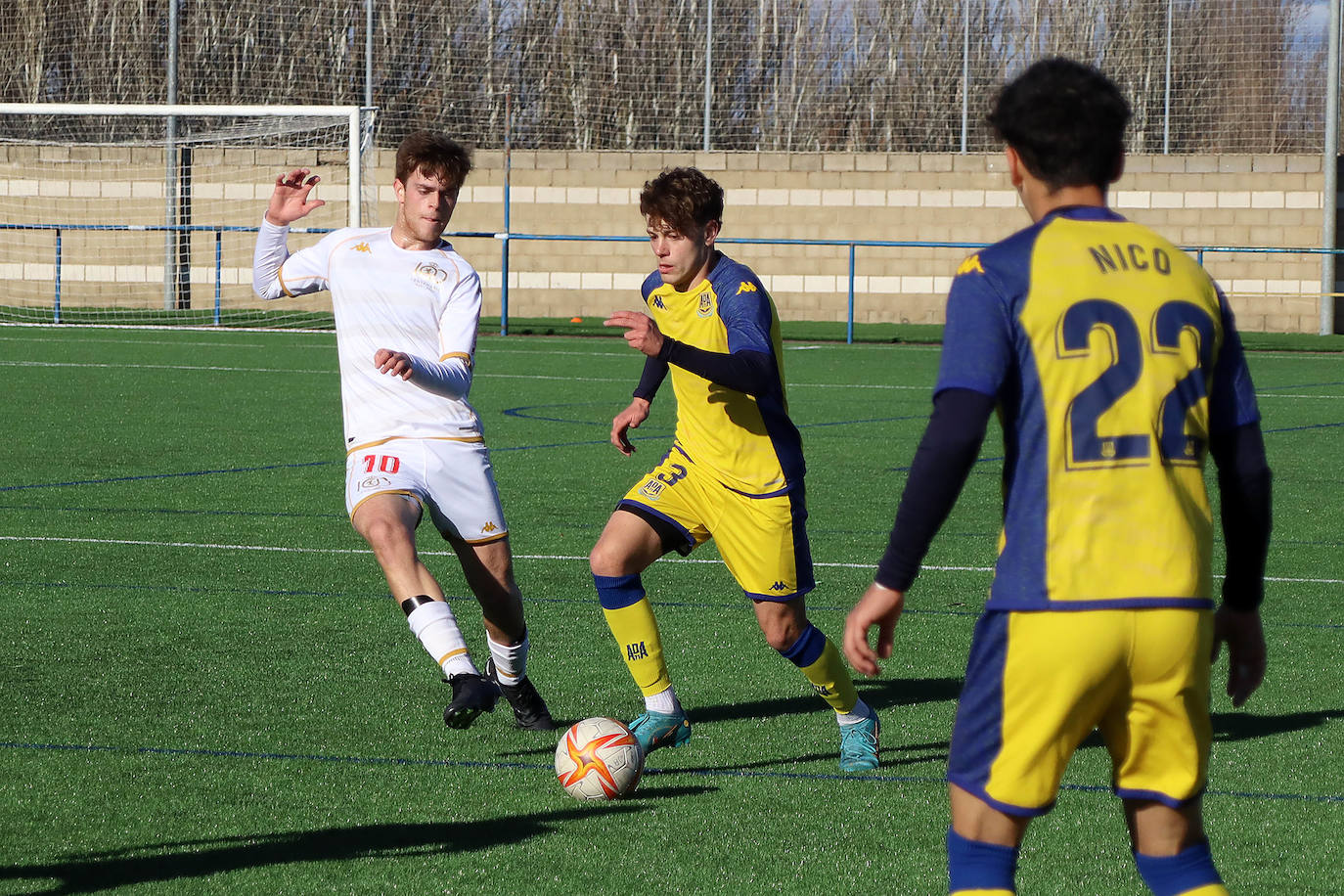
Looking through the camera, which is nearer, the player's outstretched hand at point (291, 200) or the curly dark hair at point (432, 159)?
the curly dark hair at point (432, 159)

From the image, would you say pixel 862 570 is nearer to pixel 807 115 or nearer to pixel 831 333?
pixel 831 333

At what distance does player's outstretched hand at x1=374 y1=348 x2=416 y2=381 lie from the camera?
4934 mm

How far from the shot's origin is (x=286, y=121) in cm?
2830

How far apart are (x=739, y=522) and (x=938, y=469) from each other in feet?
8.04

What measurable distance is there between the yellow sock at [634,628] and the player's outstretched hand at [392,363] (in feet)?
2.82

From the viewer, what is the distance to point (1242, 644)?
314 centimetres

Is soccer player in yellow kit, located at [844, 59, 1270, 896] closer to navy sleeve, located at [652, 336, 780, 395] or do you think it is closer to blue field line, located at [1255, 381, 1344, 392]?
navy sleeve, located at [652, 336, 780, 395]

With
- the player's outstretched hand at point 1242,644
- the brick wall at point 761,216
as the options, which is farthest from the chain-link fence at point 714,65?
the player's outstretched hand at point 1242,644

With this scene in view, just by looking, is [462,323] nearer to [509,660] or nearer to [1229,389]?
[509,660]

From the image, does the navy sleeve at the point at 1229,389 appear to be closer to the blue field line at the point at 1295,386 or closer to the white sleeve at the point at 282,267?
the white sleeve at the point at 282,267

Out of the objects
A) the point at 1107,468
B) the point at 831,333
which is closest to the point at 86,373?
the point at 831,333

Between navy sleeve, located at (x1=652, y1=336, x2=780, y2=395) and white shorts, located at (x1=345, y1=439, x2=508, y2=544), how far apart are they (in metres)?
0.85

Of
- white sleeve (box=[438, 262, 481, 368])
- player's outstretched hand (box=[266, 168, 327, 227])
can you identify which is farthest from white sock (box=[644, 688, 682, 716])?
player's outstretched hand (box=[266, 168, 327, 227])

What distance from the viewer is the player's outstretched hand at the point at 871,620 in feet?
9.61
